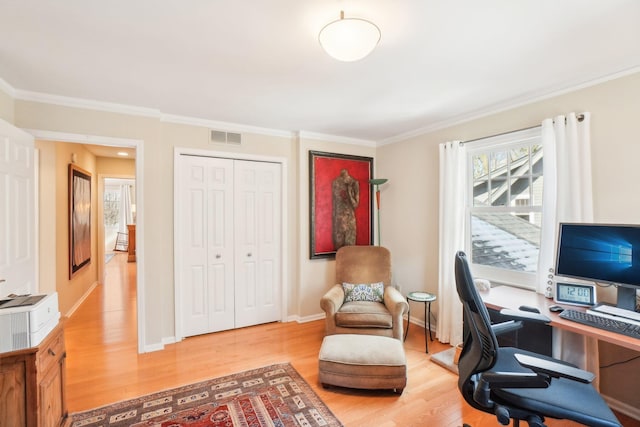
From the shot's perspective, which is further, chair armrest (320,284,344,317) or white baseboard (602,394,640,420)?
chair armrest (320,284,344,317)

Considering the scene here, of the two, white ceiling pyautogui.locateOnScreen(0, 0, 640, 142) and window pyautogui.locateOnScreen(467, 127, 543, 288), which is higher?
white ceiling pyautogui.locateOnScreen(0, 0, 640, 142)

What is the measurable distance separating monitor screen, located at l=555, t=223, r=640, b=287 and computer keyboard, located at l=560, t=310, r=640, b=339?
29cm

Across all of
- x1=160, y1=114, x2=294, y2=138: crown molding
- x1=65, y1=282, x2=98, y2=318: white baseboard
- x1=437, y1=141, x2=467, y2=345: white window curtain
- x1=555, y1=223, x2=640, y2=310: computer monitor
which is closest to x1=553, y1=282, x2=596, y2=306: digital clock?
x1=555, y1=223, x2=640, y2=310: computer monitor

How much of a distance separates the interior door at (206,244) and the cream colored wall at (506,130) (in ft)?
7.08

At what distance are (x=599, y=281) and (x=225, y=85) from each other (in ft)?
10.1

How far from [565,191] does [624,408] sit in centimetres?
159

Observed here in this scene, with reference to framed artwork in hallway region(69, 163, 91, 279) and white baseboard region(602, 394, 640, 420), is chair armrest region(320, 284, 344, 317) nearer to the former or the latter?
white baseboard region(602, 394, 640, 420)

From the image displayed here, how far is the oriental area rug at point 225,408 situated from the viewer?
6.59 feet

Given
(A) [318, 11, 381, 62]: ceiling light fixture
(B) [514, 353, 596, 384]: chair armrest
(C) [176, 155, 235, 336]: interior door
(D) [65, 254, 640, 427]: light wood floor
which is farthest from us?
(C) [176, 155, 235, 336]: interior door

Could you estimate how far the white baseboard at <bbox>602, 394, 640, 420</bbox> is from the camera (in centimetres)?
209

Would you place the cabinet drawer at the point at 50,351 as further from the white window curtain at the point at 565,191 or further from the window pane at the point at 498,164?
the window pane at the point at 498,164

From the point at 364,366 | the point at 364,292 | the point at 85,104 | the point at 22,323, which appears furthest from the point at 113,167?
the point at 364,366

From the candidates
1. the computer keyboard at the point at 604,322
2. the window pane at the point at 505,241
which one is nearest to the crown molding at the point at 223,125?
the window pane at the point at 505,241

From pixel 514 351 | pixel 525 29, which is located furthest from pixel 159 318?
pixel 525 29
